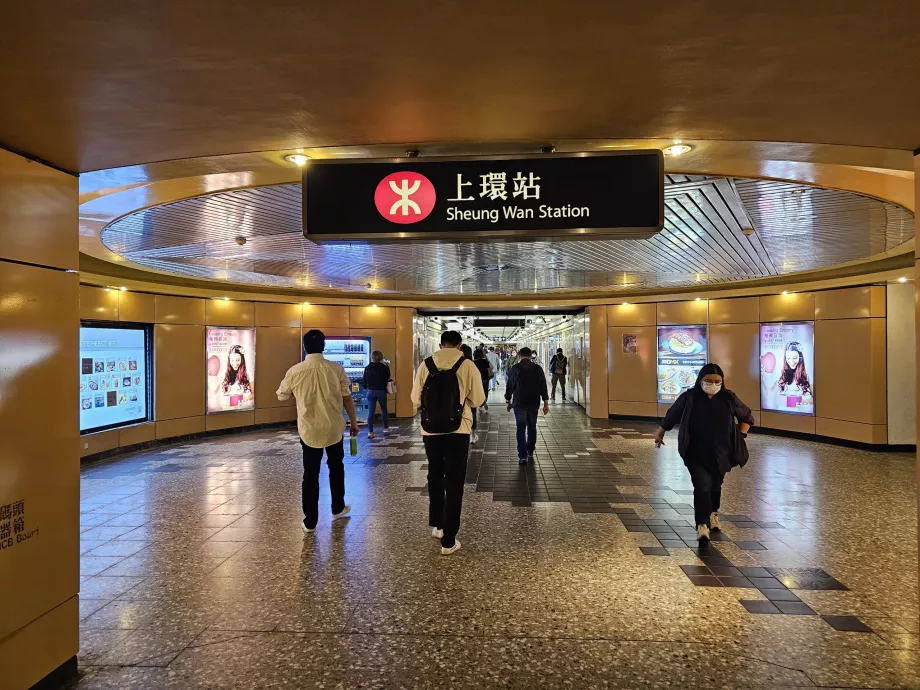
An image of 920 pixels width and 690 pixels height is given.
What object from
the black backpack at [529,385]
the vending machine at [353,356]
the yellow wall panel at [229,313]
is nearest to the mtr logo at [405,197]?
the black backpack at [529,385]

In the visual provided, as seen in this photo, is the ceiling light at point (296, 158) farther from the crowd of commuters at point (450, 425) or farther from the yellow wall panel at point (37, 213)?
the crowd of commuters at point (450, 425)

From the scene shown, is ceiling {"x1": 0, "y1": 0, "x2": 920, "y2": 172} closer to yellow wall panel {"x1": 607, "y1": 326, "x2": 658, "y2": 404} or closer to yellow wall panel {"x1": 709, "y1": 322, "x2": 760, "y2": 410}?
yellow wall panel {"x1": 709, "y1": 322, "x2": 760, "y2": 410}

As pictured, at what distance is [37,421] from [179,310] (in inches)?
327

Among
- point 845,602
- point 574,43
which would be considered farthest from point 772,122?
point 845,602

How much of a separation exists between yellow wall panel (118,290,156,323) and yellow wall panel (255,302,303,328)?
2427mm

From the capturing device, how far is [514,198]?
9.82 ft

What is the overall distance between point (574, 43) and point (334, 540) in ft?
13.9

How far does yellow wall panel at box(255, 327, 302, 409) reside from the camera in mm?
12133

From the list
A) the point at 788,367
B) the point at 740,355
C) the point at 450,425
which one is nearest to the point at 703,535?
the point at 450,425

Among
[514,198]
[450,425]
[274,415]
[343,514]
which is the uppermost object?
[514,198]

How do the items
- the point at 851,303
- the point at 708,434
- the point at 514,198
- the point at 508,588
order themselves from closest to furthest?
the point at 514,198 < the point at 508,588 < the point at 708,434 < the point at 851,303

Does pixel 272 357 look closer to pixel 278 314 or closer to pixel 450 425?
pixel 278 314

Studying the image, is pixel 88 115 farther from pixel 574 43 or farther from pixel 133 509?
pixel 133 509

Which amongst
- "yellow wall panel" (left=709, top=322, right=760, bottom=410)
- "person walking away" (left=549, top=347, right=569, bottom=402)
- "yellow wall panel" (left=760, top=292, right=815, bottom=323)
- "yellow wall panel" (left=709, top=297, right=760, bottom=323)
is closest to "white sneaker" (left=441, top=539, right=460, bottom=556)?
"yellow wall panel" (left=760, top=292, right=815, bottom=323)
